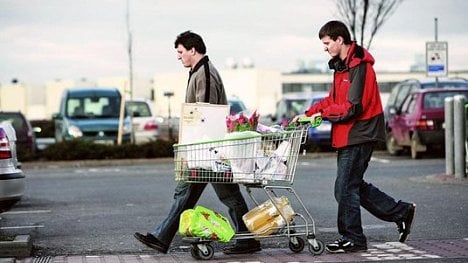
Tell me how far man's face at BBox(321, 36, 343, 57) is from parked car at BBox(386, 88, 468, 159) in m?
15.2

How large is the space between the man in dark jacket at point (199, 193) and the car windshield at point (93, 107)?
67.7ft

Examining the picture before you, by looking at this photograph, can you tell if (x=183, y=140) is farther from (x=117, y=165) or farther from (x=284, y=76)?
(x=284, y=76)

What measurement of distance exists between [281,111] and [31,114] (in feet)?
174

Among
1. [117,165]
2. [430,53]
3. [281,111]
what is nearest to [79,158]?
[117,165]

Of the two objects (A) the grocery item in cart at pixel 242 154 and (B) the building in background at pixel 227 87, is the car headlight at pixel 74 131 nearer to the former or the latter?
(A) the grocery item in cart at pixel 242 154

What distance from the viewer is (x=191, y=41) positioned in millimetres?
10469

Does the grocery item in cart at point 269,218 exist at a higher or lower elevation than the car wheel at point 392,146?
higher

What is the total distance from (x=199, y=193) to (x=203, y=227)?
0.50 metres

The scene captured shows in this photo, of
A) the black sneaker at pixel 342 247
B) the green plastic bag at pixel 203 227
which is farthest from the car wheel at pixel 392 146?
the green plastic bag at pixel 203 227

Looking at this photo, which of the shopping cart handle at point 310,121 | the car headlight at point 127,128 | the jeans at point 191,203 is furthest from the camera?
the car headlight at point 127,128

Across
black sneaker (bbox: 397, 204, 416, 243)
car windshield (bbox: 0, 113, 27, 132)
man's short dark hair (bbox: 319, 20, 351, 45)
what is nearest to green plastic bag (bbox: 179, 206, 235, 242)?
black sneaker (bbox: 397, 204, 416, 243)

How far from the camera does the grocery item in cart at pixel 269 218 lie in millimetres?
10031

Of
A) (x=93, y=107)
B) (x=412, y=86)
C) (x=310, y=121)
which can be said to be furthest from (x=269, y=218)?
(x=93, y=107)

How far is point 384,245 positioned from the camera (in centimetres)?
1056
